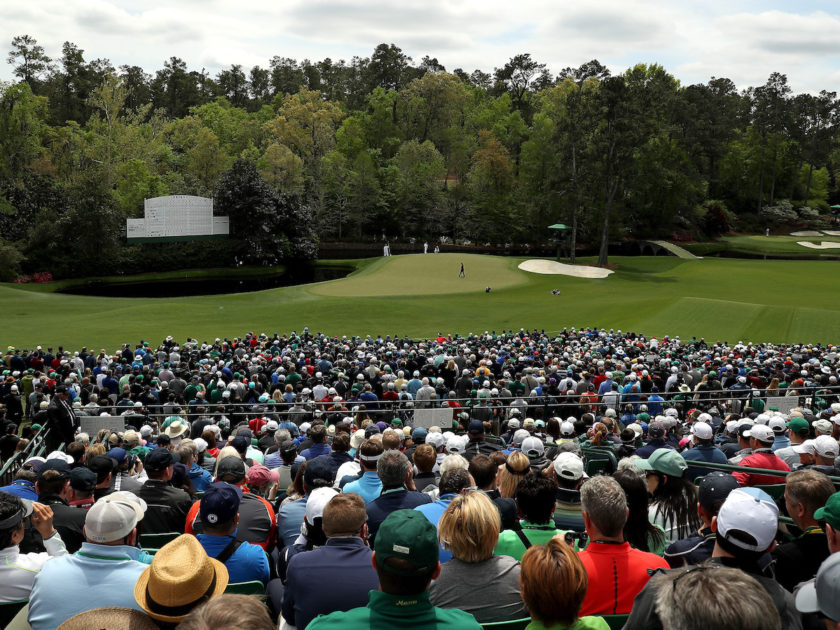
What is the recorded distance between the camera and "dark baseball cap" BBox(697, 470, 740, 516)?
4.87 meters

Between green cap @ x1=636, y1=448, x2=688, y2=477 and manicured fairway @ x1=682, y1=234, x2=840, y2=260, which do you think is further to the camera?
manicured fairway @ x1=682, y1=234, x2=840, y2=260

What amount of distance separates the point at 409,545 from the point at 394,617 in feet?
1.09

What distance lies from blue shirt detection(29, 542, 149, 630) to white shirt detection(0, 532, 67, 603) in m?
0.54

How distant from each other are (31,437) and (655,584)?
13150mm

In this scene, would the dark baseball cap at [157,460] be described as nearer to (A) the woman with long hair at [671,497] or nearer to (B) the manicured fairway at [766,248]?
(A) the woman with long hair at [671,497]

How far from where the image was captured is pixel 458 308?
131 ft

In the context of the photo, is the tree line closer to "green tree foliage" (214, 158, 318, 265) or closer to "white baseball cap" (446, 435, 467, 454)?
"green tree foliage" (214, 158, 318, 265)

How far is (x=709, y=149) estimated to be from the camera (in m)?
89.4

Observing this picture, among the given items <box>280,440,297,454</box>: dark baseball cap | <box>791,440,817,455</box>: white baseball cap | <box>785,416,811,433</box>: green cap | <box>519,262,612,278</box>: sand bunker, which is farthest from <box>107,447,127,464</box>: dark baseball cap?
<box>519,262,612,278</box>: sand bunker

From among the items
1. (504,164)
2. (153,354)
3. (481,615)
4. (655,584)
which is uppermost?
(504,164)

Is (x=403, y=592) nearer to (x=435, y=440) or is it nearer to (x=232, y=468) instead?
(x=232, y=468)

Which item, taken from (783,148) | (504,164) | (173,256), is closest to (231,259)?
(173,256)

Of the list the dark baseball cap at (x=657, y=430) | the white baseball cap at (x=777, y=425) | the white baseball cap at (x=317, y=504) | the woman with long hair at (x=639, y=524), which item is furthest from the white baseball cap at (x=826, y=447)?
the white baseball cap at (x=317, y=504)

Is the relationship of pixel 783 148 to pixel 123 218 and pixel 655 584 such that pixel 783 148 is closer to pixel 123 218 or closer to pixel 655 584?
pixel 123 218
